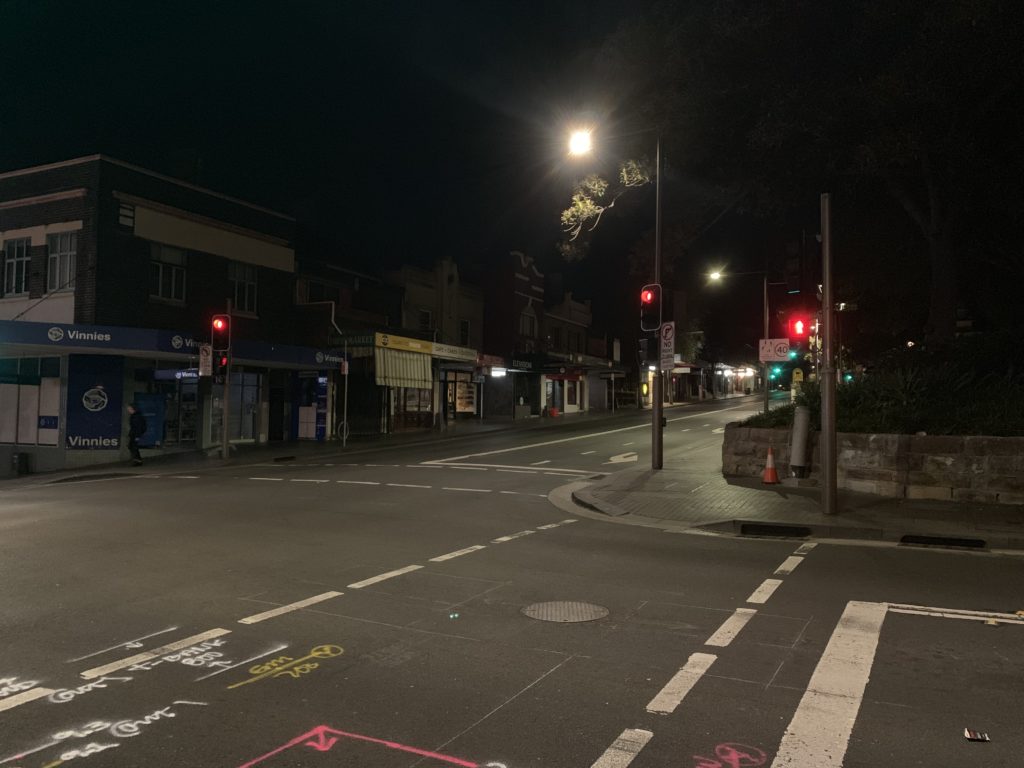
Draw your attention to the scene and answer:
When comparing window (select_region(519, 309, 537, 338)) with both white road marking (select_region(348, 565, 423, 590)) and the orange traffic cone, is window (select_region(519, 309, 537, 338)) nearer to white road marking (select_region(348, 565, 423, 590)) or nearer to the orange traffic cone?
the orange traffic cone

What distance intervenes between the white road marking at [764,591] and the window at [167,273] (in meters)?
22.4

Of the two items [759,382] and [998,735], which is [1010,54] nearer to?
[998,735]

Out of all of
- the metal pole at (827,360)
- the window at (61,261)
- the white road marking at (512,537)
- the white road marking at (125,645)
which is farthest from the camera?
the window at (61,261)

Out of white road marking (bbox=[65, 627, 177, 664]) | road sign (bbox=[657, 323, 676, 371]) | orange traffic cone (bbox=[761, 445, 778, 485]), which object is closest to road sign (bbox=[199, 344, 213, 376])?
road sign (bbox=[657, 323, 676, 371])

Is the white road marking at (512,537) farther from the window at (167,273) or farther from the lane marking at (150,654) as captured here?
the window at (167,273)

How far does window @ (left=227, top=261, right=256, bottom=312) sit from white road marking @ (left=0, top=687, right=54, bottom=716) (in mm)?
24486

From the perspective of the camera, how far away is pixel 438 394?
121ft

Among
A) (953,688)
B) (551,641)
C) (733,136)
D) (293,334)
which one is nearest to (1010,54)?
(733,136)

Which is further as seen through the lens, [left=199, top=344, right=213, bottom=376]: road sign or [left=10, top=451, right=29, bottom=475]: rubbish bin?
[left=199, top=344, right=213, bottom=376]: road sign

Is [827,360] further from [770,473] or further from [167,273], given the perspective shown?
[167,273]

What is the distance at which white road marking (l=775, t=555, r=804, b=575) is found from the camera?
8.51 meters

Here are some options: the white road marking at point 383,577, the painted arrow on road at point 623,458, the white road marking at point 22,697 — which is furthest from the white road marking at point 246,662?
the painted arrow on road at point 623,458

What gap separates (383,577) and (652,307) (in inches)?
473

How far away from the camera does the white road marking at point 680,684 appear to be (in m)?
4.60
